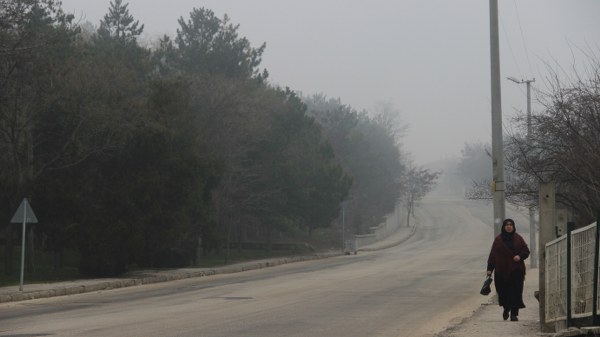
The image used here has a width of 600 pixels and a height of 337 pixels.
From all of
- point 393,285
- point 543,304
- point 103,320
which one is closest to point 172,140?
point 393,285

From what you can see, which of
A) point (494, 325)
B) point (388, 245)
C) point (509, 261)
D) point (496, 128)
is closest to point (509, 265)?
point (509, 261)

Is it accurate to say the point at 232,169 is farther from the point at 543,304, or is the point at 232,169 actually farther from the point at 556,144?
the point at 543,304

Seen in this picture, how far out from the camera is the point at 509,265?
15.1m

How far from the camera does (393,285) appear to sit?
1124 inches

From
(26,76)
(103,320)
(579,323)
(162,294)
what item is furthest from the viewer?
(26,76)

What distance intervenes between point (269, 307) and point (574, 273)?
933cm

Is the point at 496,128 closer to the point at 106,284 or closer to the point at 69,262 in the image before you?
the point at 106,284

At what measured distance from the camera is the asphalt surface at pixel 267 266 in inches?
557

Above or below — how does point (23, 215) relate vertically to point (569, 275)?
above

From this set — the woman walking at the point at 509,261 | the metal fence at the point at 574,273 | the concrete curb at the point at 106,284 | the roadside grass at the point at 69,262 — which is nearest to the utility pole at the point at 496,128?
the woman walking at the point at 509,261

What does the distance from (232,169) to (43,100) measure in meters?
16.0

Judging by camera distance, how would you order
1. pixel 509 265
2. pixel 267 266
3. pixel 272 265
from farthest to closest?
pixel 272 265 → pixel 267 266 → pixel 509 265

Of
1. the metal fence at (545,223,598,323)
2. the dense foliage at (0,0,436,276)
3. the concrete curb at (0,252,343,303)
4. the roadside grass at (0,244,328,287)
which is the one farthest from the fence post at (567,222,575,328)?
the roadside grass at (0,244,328,287)

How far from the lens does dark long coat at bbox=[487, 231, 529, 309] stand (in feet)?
49.3
